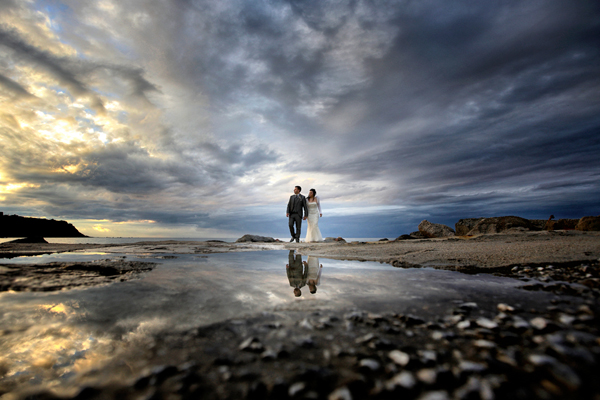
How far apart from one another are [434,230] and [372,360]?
60.9ft

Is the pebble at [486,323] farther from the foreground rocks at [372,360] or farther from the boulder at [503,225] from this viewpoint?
the boulder at [503,225]

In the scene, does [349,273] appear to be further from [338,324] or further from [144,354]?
[144,354]

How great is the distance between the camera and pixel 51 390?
47.4 inches

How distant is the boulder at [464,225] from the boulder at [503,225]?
Answer: 1152 millimetres

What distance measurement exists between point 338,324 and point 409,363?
27.8 inches

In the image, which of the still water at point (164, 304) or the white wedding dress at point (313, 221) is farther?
the white wedding dress at point (313, 221)

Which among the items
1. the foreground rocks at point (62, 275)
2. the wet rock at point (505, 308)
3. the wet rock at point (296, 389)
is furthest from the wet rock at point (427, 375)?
the foreground rocks at point (62, 275)

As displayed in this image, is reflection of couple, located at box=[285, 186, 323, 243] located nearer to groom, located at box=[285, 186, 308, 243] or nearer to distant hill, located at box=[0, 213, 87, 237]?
groom, located at box=[285, 186, 308, 243]

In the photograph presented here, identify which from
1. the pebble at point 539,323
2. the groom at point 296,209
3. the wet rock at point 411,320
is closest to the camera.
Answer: the pebble at point 539,323

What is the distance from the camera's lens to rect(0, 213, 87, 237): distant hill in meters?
29.6

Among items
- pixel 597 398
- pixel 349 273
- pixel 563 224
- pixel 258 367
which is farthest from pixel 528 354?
pixel 563 224

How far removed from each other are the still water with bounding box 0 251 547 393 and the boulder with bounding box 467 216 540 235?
13856mm

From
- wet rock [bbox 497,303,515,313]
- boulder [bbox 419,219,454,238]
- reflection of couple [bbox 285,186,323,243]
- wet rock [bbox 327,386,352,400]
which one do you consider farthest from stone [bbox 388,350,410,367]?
boulder [bbox 419,219,454,238]

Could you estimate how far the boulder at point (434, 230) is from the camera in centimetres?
1691
